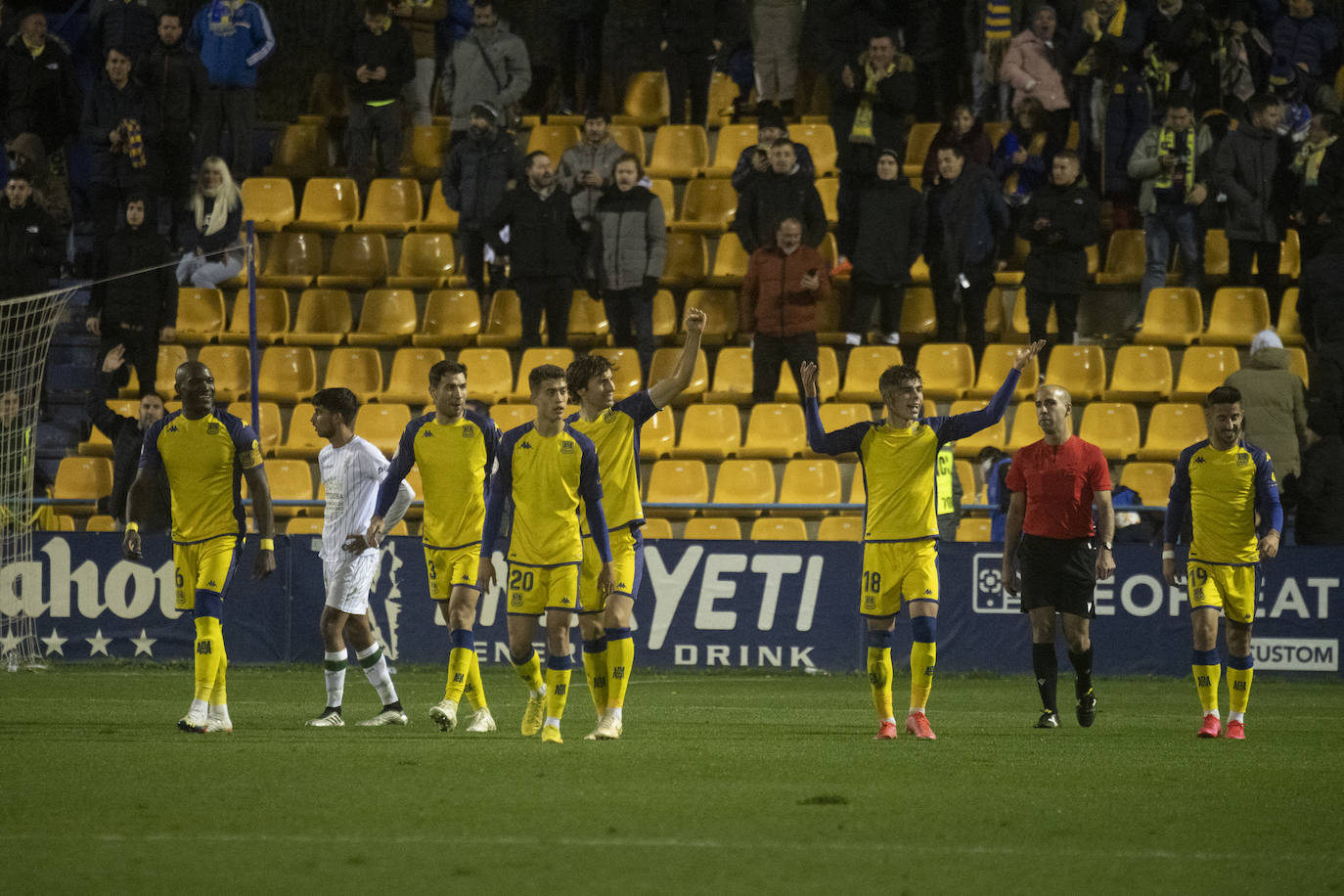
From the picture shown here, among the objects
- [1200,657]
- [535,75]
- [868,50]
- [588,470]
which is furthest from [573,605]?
[535,75]

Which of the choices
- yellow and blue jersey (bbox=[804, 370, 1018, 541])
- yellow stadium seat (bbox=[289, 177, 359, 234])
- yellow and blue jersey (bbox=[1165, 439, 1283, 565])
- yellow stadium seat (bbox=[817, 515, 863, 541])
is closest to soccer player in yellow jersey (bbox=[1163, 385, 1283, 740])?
yellow and blue jersey (bbox=[1165, 439, 1283, 565])

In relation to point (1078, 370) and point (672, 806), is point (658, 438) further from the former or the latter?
point (672, 806)

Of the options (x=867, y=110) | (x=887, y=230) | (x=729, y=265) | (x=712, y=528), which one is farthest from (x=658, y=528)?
(x=867, y=110)

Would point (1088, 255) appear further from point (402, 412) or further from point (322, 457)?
point (322, 457)

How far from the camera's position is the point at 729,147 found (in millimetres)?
22469

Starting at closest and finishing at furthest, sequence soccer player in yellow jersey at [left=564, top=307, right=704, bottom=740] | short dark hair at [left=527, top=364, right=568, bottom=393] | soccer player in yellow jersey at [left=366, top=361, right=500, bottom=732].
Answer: short dark hair at [left=527, top=364, right=568, bottom=393] → soccer player in yellow jersey at [left=564, top=307, right=704, bottom=740] → soccer player in yellow jersey at [left=366, top=361, right=500, bottom=732]

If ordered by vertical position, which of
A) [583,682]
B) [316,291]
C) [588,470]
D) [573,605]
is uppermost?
[316,291]

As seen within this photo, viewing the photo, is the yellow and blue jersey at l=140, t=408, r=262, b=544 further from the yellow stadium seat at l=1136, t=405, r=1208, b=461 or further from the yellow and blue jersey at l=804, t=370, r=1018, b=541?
the yellow stadium seat at l=1136, t=405, r=1208, b=461

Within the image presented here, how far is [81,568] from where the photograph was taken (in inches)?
677

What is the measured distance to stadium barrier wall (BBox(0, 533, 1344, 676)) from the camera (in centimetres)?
1627

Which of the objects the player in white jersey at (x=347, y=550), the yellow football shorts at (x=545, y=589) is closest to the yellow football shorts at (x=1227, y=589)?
the yellow football shorts at (x=545, y=589)

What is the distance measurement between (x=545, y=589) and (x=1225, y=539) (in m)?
4.38

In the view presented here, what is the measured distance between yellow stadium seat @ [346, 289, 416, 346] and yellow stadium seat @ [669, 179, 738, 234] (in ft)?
10.8

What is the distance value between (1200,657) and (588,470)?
13.7 ft
